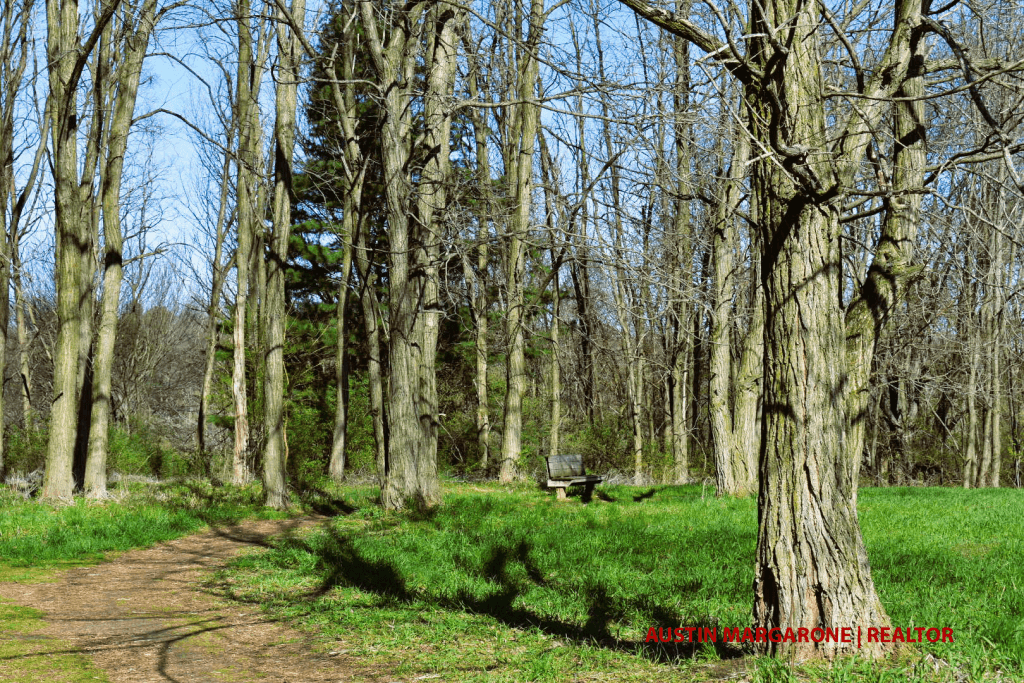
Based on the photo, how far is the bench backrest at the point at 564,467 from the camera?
41.7ft

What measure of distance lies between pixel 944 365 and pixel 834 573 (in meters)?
23.7

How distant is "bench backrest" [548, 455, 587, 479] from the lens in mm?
12695

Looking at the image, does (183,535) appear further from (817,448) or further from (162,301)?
(162,301)

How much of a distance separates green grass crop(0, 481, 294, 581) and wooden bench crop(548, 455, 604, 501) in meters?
4.37

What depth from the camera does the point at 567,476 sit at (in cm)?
1273

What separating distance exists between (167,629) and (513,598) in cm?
257

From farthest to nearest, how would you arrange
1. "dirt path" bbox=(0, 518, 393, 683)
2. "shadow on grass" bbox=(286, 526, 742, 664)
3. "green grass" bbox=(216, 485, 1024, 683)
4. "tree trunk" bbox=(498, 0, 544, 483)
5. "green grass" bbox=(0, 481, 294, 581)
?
"tree trunk" bbox=(498, 0, 544, 483) → "green grass" bbox=(0, 481, 294, 581) → "shadow on grass" bbox=(286, 526, 742, 664) → "dirt path" bbox=(0, 518, 393, 683) → "green grass" bbox=(216, 485, 1024, 683)

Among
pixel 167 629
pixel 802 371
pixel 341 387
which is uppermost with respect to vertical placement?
pixel 341 387

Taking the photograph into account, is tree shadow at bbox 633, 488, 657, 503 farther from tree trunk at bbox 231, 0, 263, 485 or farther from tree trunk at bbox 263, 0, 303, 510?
tree trunk at bbox 231, 0, 263, 485

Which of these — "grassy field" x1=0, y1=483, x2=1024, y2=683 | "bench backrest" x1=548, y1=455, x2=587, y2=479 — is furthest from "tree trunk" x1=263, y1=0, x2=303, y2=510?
"bench backrest" x1=548, y1=455, x2=587, y2=479

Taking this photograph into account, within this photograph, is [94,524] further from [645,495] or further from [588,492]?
[645,495]

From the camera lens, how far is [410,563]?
7164 mm

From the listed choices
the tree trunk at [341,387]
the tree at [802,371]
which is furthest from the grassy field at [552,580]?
the tree trunk at [341,387]

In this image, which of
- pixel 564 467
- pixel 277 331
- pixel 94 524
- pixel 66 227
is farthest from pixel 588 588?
pixel 66 227
